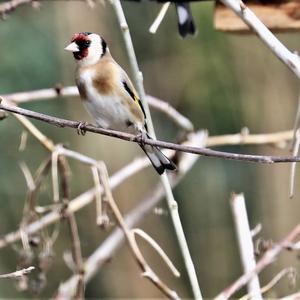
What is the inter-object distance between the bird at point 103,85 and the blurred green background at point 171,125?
8.55ft

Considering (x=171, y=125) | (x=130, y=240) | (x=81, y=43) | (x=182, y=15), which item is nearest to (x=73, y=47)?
(x=81, y=43)

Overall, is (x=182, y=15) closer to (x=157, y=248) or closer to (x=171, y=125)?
(x=157, y=248)

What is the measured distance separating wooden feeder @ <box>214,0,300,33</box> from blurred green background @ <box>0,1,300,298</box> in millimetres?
2356

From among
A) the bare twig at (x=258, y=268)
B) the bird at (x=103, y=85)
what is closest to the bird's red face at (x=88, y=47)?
the bird at (x=103, y=85)

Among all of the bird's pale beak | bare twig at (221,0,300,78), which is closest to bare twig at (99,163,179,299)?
the bird's pale beak

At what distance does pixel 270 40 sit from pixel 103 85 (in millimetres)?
437

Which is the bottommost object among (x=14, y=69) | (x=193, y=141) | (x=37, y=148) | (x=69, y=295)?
(x=69, y=295)

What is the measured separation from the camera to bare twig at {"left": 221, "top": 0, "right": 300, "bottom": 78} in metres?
1.37

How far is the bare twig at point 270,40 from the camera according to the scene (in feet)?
4.51

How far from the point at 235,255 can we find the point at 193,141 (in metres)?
2.84

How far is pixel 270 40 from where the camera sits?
4.60 feet

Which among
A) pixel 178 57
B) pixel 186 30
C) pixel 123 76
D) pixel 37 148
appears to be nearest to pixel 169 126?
pixel 178 57

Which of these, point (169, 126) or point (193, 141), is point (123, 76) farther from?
point (169, 126)

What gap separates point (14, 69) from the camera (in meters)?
4.50
